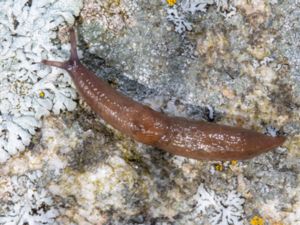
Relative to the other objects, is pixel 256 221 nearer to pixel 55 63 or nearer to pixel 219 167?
pixel 219 167

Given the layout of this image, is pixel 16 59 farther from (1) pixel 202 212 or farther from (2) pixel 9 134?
(1) pixel 202 212

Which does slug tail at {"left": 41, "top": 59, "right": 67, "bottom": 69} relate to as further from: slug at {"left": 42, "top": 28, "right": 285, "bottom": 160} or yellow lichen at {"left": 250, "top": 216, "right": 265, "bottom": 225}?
yellow lichen at {"left": 250, "top": 216, "right": 265, "bottom": 225}

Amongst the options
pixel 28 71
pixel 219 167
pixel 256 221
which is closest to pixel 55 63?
pixel 28 71

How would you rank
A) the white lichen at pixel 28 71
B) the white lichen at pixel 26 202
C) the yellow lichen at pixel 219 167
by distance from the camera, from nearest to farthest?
the white lichen at pixel 26 202, the white lichen at pixel 28 71, the yellow lichen at pixel 219 167

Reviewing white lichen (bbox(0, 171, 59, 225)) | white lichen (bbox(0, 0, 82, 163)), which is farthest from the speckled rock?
white lichen (bbox(0, 0, 82, 163))

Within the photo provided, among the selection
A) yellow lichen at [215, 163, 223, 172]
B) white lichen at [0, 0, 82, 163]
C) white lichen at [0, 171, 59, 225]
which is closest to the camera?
white lichen at [0, 171, 59, 225]

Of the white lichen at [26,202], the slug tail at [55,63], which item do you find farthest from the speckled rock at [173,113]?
the slug tail at [55,63]

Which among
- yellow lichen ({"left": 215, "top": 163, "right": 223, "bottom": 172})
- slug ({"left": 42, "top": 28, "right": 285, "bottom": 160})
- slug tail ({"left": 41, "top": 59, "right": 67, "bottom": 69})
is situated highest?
slug tail ({"left": 41, "top": 59, "right": 67, "bottom": 69})

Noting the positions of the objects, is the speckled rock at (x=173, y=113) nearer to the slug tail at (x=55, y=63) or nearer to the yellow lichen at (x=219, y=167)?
the yellow lichen at (x=219, y=167)
